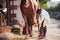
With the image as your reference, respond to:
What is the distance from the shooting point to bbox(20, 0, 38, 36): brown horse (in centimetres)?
214

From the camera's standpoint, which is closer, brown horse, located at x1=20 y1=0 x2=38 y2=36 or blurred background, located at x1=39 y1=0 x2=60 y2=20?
brown horse, located at x1=20 y1=0 x2=38 y2=36

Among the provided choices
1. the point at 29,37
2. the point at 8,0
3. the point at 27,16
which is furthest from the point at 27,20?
the point at 8,0

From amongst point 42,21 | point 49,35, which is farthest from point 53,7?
point 49,35

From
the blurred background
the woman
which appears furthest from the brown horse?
the blurred background

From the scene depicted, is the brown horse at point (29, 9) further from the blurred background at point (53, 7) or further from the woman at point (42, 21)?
the blurred background at point (53, 7)

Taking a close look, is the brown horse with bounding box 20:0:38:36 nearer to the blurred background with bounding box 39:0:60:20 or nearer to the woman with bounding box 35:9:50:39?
the woman with bounding box 35:9:50:39

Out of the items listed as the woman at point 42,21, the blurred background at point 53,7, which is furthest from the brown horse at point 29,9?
the blurred background at point 53,7

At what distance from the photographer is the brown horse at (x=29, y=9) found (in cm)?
214

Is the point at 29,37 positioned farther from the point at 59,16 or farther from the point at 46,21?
the point at 59,16

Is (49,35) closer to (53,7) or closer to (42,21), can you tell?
(42,21)

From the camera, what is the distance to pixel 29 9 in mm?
2156

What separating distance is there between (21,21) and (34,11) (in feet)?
0.66

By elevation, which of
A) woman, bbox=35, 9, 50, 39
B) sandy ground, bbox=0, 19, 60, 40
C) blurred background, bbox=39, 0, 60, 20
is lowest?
sandy ground, bbox=0, 19, 60, 40

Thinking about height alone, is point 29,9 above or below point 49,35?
above
